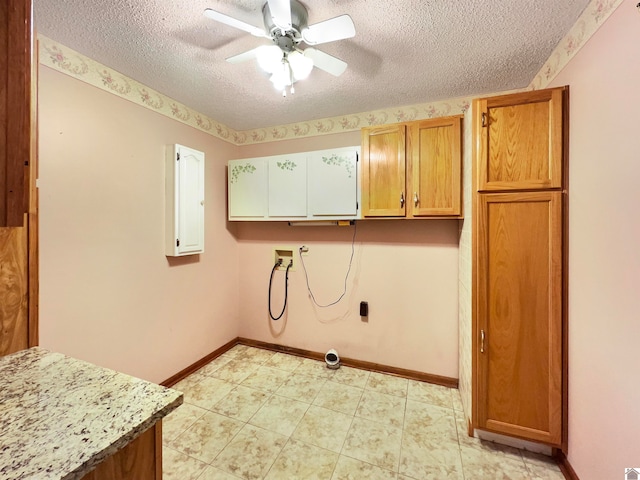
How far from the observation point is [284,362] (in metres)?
2.68

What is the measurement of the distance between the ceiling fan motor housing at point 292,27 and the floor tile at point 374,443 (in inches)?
93.8

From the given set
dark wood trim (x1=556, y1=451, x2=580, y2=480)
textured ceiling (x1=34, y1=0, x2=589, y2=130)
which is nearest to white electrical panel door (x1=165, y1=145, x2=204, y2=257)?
textured ceiling (x1=34, y1=0, x2=589, y2=130)

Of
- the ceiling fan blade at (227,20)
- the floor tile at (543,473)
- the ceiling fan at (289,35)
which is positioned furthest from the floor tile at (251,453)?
the ceiling fan blade at (227,20)

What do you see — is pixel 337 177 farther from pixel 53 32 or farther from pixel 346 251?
pixel 53 32

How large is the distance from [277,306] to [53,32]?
2616mm

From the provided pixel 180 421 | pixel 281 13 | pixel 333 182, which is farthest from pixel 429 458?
pixel 281 13

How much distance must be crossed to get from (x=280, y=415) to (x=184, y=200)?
190 centimetres

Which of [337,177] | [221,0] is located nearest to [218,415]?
[337,177]

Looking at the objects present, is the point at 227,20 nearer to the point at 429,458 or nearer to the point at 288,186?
the point at 288,186

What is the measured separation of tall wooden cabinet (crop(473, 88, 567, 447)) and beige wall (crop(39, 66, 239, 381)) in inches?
93.6

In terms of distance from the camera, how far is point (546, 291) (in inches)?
58.4

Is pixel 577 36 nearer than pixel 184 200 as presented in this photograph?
Yes

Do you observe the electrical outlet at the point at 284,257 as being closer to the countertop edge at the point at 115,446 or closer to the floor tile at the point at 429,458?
the floor tile at the point at 429,458

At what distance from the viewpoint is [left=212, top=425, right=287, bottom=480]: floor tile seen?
1487 millimetres
